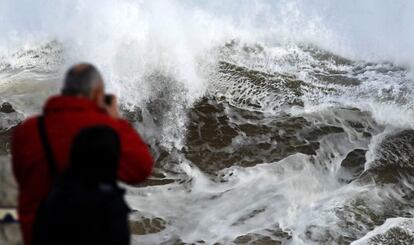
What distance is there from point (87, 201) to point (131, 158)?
244mm

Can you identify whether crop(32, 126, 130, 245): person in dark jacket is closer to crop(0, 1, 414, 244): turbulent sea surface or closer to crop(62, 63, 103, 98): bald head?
crop(62, 63, 103, 98): bald head

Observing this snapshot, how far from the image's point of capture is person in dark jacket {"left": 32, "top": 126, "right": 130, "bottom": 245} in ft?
7.06

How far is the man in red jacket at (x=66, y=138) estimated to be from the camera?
2.27 meters

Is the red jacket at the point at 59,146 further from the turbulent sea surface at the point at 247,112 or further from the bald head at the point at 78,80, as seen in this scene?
the turbulent sea surface at the point at 247,112

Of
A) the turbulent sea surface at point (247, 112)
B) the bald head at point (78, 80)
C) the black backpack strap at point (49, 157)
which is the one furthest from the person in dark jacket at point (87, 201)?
the turbulent sea surface at point (247, 112)

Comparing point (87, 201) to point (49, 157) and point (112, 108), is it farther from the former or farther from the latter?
point (112, 108)

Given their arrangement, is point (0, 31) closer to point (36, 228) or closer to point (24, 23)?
point (24, 23)

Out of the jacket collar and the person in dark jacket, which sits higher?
the jacket collar

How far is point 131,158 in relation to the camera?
91.0 inches

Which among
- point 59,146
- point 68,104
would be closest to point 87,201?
point 59,146

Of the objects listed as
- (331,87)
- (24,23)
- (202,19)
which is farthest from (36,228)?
(24,23)

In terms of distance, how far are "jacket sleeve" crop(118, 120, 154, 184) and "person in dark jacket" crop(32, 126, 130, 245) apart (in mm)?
82

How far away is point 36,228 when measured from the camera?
222cm

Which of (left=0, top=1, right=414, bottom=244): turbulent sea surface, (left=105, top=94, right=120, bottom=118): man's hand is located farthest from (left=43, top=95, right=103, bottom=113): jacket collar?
(left=0, top=1, right=414, bottom=244): turbulent sea surface
